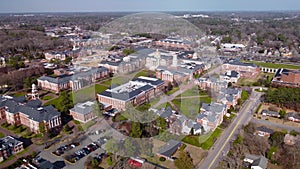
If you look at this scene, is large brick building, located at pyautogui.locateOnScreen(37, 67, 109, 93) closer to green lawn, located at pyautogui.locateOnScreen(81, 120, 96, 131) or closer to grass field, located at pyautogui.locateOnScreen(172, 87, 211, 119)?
green lawn, located at pyautogui.locateOnScreen(81, 120, 96, 131)

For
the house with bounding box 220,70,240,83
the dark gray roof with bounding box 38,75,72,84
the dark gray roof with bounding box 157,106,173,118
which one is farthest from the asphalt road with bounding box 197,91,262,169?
the dark gray roof with bounding box 38,75,72,84

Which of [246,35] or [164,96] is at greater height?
[246,35]

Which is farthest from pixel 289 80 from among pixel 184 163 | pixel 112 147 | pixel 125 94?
pixel 112 147

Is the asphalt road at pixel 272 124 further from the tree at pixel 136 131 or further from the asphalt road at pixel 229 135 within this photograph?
the tree at pixel 136 131

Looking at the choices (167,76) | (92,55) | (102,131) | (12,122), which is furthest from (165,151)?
(92,55)

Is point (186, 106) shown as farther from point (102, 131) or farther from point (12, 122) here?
point (12, 122)

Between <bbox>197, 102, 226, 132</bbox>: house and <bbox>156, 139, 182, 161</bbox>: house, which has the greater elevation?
<bbox>197, 102, 226, 132</bbox>: house
